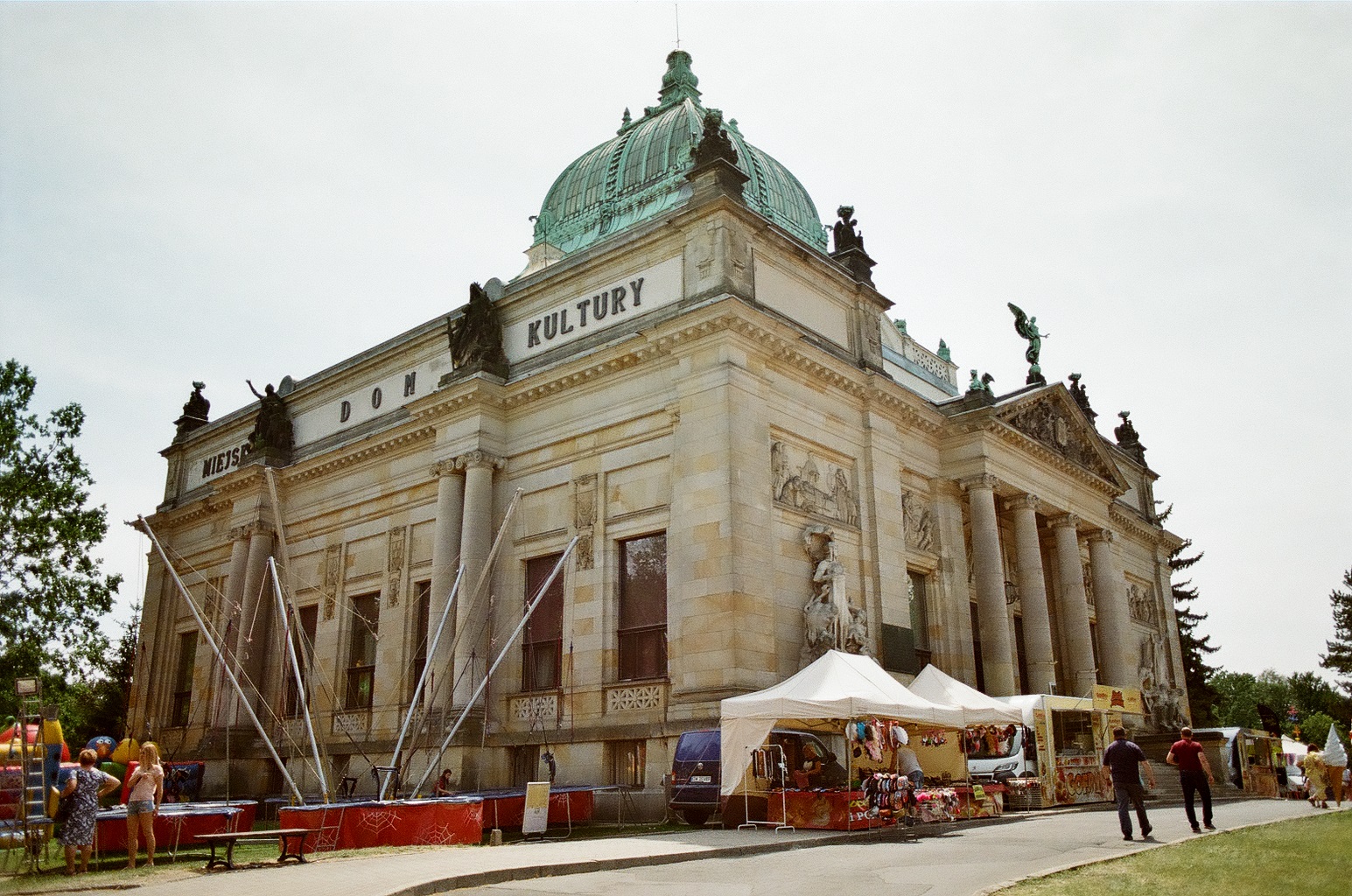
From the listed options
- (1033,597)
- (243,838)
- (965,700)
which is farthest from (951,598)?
(243,838)

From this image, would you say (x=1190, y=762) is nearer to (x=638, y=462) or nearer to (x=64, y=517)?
(x=638, y=462)

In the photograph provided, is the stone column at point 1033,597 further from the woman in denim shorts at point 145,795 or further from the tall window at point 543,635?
the woman in denim shorts at point 145,795

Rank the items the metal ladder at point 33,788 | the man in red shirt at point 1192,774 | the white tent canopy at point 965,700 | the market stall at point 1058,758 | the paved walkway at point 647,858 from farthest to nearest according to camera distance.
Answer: the market stall at point 1058,758 < the white tent canopy at point 965,700 < the man in red shirt at point 1192,774 < the metal ladder at point 33,788 < the paved walkway at point 647,858

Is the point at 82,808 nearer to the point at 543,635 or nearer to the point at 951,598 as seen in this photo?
the point at 543,635

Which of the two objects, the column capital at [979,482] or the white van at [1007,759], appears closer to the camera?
the white van at [1007,759]

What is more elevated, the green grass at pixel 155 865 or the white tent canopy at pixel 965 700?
the white tent canopy at pixel 965 700

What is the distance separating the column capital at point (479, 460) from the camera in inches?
1208

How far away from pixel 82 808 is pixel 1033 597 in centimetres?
2842

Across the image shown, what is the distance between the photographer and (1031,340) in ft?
134

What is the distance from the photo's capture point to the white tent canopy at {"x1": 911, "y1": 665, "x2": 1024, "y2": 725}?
925 inches

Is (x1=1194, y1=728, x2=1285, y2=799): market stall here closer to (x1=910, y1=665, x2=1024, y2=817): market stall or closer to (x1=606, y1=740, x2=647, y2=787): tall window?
(x1=910, y1=665, x2=1024, y2=817): market stall


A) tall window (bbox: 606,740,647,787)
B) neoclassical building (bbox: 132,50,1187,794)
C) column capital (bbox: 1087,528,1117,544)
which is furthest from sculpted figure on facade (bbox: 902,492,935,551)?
column capital (bbox: 1087,528,1117,544)

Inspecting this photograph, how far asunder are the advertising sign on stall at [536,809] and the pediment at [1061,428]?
2058cm

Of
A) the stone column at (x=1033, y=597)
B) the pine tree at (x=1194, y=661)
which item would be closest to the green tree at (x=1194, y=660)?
the pine tree at (x=1194, y=661)
